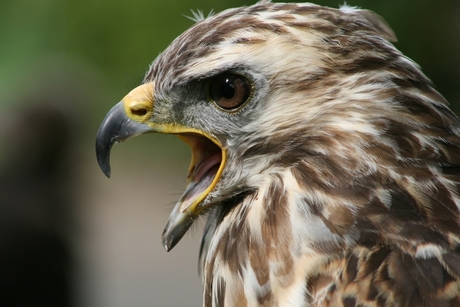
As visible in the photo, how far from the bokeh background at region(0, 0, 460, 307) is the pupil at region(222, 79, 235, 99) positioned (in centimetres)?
246

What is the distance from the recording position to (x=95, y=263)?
26.6 feet

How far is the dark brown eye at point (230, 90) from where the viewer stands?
2.35 m

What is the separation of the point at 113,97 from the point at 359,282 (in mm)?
5971

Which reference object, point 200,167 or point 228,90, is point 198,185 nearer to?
point 200,167

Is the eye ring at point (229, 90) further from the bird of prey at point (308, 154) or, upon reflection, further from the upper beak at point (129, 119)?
the upper beak at point (129, 119)

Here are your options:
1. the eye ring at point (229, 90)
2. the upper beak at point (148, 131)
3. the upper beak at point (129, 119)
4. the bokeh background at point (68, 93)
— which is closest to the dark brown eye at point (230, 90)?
the eye ring at point (229, 90)

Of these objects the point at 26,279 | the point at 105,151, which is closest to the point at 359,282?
the point at 105,151

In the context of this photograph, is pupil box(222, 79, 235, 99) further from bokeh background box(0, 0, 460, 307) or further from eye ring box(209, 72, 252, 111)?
bokeh background box(0, 0, 460, 307)

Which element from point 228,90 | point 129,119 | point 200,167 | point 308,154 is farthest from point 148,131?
point 308,154

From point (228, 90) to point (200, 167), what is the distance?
15.5 inches

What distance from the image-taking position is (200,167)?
2625mm

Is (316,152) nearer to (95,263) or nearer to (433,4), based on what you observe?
(433,4)

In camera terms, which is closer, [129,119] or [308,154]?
[308,154]

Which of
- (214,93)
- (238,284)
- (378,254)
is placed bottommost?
(238,284)
